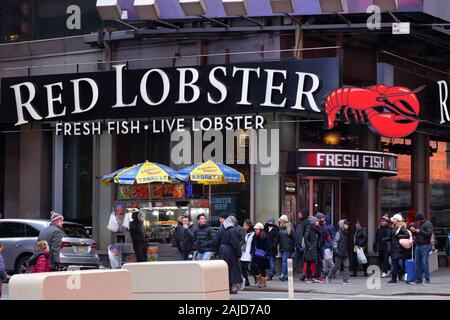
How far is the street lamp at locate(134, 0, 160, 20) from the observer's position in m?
28.4

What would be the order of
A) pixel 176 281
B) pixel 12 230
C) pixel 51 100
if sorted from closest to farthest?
pixel 176 281
pixel 12 230
pixel 51 100

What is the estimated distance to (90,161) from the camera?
31.6 m

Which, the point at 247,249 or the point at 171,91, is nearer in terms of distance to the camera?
the point at 247,249

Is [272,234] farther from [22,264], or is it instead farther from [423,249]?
[22,264]

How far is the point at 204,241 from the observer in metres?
23.5

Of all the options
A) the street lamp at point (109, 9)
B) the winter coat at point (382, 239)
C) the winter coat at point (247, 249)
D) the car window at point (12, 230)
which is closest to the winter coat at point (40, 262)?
the winter coat at point (247, 249)

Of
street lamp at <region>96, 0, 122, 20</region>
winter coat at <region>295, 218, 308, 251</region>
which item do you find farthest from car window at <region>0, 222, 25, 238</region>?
winter coat at <region>295, 218, 308, 251</region>

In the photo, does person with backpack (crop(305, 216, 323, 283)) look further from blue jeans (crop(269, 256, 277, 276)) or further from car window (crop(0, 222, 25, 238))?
car window (crop(0, 222, 25, 238))

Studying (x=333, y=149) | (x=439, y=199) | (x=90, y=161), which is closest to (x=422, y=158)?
(x=439, y=199)

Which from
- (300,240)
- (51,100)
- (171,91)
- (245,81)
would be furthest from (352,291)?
(51,100)

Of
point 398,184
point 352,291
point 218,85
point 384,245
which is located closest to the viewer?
point 352,291

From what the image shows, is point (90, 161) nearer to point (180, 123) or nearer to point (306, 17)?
point (180, 123)

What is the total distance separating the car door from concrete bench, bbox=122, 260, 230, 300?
15751 millimetres

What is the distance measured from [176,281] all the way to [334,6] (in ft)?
57.7
